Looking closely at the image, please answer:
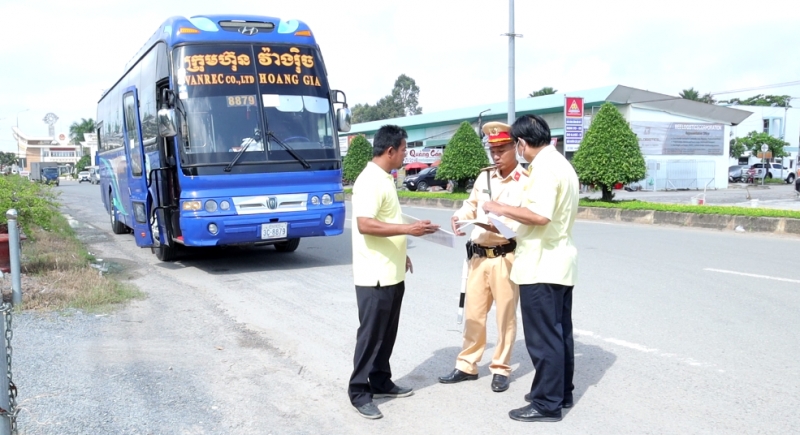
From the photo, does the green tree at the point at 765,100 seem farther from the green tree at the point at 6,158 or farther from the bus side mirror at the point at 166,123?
the green tree at the point at 6,158

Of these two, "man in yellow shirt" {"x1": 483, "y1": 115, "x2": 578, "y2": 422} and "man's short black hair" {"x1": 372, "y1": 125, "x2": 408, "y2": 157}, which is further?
"man's short black hair" {"x1": 372, "y1": 125, "x2": 408, "y2": 157}

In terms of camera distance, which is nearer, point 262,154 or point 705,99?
point 262,154

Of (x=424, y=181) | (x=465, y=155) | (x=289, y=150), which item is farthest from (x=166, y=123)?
(x=424, y=181)

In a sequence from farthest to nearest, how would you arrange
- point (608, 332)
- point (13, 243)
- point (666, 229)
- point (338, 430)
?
point (666, 229) < point (13, 243) < point (608, 332) < point (338, 430)

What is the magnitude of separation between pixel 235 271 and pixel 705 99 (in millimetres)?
64282

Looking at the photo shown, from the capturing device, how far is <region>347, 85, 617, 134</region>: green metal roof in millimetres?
35906

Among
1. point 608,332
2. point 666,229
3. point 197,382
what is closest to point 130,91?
point 197,382

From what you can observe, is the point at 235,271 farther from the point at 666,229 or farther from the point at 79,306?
the point at 666,229

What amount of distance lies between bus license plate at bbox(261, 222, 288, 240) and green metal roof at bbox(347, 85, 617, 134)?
22371mm

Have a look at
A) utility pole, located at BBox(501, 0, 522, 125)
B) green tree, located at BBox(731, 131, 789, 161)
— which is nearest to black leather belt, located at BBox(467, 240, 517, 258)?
utility pole, located at BBox(501, 0, 522, 125)

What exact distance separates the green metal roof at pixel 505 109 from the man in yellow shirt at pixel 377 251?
1051 inches

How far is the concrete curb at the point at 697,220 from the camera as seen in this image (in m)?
13.5

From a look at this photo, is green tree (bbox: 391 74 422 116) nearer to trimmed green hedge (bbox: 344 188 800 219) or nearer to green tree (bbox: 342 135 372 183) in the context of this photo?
green tree (bbox: 342 135 372 183)

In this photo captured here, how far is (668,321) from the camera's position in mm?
6426
